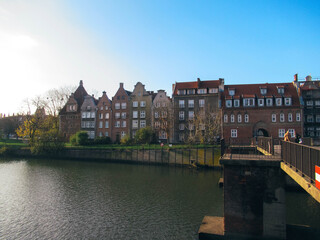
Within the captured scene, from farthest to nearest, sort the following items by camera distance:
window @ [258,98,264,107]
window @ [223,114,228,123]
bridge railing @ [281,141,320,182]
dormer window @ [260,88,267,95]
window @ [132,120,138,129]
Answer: window @ [132,120,138,129] → dormer window @ [260,88,267,95] → window @ [223,114,228,123] → window @ [258,98,264,107] → bridge railing @ [281,141,320,182]

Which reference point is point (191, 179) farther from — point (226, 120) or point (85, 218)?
point (226, 120)

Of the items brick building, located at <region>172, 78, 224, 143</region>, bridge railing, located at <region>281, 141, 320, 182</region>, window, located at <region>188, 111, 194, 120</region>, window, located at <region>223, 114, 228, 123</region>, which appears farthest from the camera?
window, located at <region>188, 111, 194, 120</region>

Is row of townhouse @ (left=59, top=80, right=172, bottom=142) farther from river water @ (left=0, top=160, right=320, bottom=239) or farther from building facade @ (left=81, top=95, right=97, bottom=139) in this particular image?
river water @ (left=0, top=160, right=320, bottom=239)

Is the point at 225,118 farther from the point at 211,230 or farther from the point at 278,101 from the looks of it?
the point at 211,230

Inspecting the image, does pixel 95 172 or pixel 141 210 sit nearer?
pixel 141 210

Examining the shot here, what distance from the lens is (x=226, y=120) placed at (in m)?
47.2

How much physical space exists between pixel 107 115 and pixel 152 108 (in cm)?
1251

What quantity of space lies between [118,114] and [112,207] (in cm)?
4187

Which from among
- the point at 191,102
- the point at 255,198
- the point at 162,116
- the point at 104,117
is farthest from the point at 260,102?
the point at 255,198

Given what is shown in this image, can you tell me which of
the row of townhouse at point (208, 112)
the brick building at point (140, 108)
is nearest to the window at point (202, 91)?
the row of townhouse at point (208, 112)

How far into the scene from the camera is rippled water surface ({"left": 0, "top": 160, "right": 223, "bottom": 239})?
14.4 m

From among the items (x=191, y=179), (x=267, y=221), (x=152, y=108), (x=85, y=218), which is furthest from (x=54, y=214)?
(x=152, y=108)

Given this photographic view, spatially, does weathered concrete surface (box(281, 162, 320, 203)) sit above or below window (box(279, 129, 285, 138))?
below

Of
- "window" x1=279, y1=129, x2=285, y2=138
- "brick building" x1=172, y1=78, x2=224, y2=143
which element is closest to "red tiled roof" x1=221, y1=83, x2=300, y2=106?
"brick building" x1=172, y1=78, x2=224, y2=143
